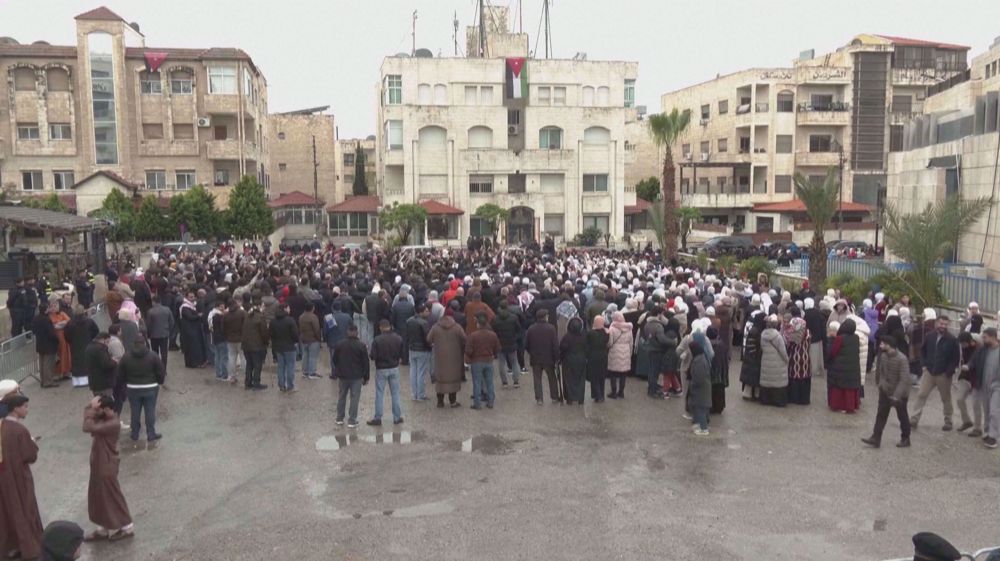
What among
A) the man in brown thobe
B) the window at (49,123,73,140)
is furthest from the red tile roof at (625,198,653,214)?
the man in brown thobe

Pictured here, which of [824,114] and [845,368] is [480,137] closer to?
[824,114]

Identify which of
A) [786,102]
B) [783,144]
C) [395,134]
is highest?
[786,102]

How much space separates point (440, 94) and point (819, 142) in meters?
26.5

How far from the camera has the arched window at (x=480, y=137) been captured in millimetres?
53562

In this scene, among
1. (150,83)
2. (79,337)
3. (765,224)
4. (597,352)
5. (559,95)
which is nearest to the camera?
(597,352)

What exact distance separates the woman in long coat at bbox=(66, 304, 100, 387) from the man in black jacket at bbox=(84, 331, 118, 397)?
10.7 ft

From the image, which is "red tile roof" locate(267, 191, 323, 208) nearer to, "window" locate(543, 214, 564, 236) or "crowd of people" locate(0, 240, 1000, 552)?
"window" locate(543, 214, 564, 236)

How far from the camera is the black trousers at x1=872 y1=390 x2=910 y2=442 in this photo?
1063cm

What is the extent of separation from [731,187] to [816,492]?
5184 cm

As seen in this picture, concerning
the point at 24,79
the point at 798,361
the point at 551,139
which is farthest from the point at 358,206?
the point at 798,361

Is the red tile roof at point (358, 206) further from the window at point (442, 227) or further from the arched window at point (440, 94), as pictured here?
the arched window at point (440, 94)

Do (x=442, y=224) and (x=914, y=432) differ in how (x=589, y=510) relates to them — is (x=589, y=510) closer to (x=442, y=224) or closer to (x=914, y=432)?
(x=914, y=432)

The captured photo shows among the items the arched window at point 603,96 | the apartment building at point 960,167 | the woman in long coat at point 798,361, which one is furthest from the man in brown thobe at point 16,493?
the arched window at point 603,96

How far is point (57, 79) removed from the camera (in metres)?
47.5
